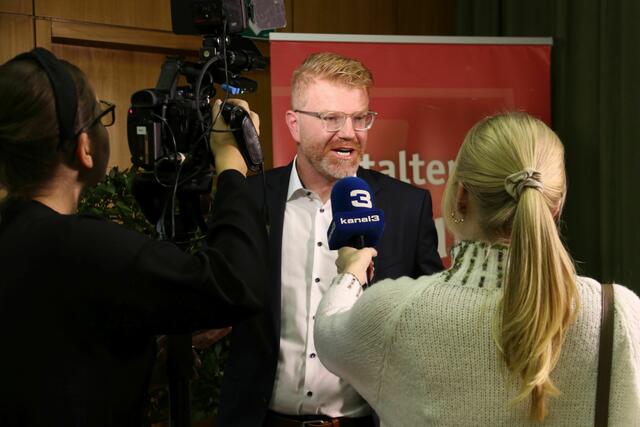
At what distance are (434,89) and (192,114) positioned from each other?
2.12m

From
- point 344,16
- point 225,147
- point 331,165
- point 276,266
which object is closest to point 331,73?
point 331,165

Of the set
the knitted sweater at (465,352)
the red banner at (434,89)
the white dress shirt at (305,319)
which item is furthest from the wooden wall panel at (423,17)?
the knitted sweater at (465,352)

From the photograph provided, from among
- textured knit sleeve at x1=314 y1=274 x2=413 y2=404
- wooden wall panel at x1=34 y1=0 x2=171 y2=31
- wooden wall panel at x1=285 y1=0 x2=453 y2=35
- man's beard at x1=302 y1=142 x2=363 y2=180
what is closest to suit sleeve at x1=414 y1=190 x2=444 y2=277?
man's beard at x1=302 y1=142 x2=363 y2=180

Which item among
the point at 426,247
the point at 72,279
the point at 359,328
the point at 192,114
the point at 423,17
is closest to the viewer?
the point at 72,279

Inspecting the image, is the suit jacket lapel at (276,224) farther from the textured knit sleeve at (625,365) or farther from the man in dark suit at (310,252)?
the textured knit sleeve at (625,365)

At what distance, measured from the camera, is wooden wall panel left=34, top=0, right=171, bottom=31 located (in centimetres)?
352

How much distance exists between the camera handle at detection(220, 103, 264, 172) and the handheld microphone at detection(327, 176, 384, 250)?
0.23 metres

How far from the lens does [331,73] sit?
2.32m

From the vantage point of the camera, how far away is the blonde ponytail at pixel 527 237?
3.73 ft

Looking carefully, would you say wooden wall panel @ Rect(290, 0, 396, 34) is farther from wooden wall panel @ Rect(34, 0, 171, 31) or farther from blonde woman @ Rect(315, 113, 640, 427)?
blonde woman @ Rect(315, 113, 640, 427)

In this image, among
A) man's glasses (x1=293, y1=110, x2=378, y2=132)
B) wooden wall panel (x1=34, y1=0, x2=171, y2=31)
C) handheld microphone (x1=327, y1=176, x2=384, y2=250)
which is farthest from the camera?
wooden wall panel (x1=34, y1=0, x2=171, y2=31)

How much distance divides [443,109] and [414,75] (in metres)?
0.20

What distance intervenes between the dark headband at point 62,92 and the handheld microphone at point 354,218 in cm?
55

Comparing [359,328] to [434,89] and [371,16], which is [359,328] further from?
[371,16]
